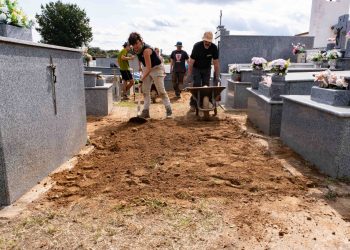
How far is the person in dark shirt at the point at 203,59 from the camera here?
695cm

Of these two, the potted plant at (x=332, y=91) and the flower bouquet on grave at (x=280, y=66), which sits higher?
the flower bouquet on grave at (x=280, y=66)

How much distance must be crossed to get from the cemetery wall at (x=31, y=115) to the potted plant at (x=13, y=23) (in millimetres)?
941

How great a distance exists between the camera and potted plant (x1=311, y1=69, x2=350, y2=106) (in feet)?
12.0

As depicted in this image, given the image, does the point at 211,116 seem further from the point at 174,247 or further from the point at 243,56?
the point at 243,56

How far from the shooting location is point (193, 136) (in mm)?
5266

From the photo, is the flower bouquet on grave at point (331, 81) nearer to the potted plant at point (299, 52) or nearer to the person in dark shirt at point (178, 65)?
the person in dark shirt at point (178, 65)

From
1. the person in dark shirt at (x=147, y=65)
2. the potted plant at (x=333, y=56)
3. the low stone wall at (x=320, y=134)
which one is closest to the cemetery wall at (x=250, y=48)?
the potted plant at (x=333, y=56)

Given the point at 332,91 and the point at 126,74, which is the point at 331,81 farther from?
the point at 126,74

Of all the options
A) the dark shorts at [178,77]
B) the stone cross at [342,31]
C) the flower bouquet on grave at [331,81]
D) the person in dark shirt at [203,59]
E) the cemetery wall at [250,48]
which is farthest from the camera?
the cemetery wall at [250,48]

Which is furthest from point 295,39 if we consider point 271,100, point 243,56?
point 271,100

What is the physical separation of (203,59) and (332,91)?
3778 millimetres

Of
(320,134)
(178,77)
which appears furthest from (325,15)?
(320,134)

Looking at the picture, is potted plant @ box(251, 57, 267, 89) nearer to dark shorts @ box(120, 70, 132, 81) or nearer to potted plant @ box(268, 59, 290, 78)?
potted plant @ box(268, 59, 290, 78)

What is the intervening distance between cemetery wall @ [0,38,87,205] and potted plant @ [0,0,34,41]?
0.94 m
